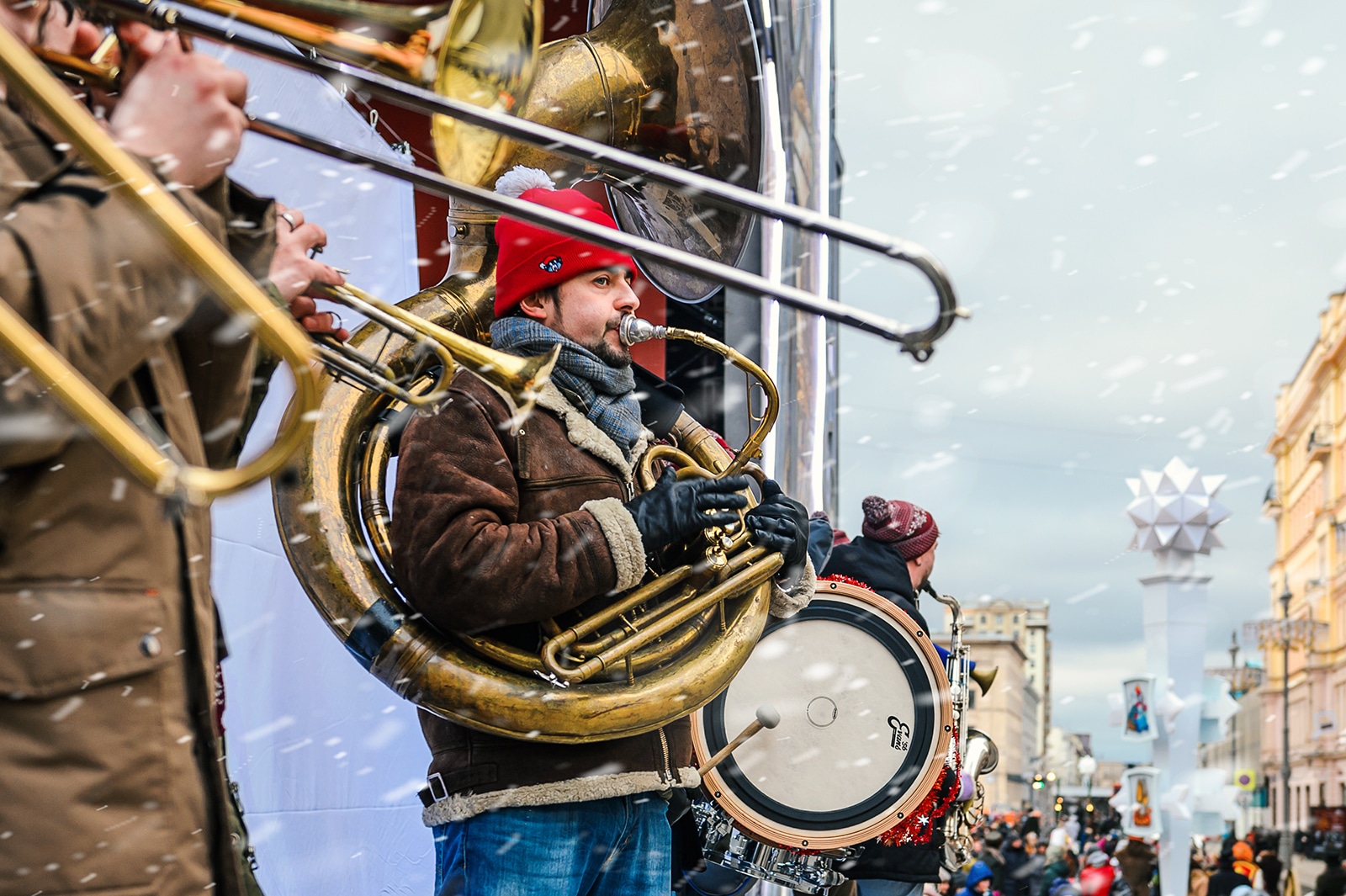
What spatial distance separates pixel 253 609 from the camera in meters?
2.78

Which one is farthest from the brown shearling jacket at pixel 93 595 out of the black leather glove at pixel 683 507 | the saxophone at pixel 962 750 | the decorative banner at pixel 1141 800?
the decorative banner at pixel 1141 800

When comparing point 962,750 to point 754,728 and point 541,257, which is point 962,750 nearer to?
point 754,728

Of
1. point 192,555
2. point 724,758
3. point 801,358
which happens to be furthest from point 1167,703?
point 192,555

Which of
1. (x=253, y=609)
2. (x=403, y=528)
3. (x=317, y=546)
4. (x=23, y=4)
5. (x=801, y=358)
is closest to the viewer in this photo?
(x=23, y=4)

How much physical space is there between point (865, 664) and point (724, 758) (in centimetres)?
46

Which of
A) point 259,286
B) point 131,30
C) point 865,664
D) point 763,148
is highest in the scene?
point 763,148

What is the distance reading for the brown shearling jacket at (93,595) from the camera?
1102 millimetres

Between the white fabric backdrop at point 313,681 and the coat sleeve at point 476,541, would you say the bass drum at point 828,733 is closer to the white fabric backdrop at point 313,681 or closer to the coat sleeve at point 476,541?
the white fabric backdrop at point 313,681

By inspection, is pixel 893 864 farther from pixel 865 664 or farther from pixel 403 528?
pixel 403 528

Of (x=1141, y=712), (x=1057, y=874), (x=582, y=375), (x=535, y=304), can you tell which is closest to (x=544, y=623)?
(x=582, y=375)

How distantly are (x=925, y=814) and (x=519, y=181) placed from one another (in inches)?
71.0

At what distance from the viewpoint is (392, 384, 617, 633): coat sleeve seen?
1.93 metres

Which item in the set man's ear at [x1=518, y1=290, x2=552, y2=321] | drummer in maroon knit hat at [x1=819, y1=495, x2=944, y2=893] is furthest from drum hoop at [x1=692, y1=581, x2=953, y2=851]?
man's ear at [x1=518, y1=290, x2=552, y2=321]

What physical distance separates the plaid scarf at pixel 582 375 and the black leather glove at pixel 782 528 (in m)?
Answer: 0.26
